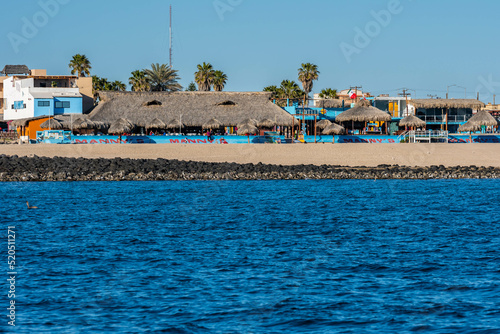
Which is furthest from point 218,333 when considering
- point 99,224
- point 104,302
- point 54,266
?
point 99,224

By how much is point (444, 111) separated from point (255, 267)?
6646 cm

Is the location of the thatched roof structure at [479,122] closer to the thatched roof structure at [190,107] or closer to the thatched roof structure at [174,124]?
the thatched roof structure at [190,107]

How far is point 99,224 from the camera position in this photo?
24.9 meters

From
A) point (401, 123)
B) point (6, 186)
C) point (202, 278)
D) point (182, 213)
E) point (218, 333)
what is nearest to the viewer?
point (218, 333)

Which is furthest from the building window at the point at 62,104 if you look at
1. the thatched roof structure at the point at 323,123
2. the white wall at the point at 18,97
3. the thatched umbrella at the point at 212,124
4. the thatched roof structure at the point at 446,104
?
the thatched roof structure at the point at 446,104

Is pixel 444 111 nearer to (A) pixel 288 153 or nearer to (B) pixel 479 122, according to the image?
(B) pixel 479 122

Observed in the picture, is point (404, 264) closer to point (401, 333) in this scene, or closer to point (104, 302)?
point (401, 333)

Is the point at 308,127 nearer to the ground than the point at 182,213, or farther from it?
farther from it

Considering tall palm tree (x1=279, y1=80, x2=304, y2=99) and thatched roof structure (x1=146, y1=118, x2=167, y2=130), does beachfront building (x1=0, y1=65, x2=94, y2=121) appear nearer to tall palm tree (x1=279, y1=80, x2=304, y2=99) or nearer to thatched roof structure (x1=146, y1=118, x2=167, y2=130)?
thatched roof structure (x1=146, y1=118, x2=167, y2=130)

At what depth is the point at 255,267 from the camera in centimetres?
1680

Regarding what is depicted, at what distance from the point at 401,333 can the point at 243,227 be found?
12.6 m

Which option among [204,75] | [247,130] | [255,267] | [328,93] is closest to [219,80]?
[204,75]

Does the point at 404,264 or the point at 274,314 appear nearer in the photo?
the point at 274,314

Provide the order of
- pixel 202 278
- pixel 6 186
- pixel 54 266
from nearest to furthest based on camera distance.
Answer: pixel 202 278
pixel 54 266
pixel 6 186
